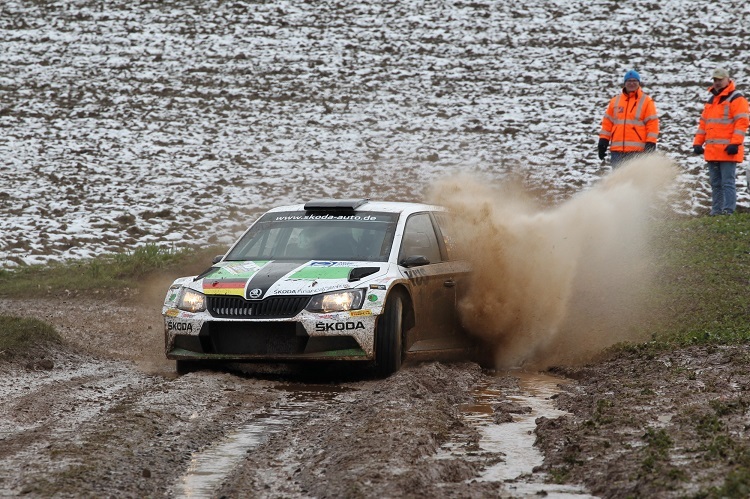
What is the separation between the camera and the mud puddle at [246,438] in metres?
4.93

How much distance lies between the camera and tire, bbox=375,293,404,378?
28.1 feet

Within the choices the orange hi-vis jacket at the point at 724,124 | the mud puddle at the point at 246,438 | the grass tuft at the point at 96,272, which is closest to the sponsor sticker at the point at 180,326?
the mud puddle at the point at 246,438

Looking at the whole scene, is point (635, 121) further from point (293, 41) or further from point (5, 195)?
point (293, 41)

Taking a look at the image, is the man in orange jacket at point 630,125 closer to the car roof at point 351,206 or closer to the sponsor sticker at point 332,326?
the car roof at point 351,206

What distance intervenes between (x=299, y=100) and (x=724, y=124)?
44.2 feet

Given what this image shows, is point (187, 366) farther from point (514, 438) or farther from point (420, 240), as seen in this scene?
point (514, 438)

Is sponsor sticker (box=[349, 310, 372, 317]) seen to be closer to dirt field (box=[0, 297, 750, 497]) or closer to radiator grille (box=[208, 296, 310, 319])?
radiator grille (box=[208, 296, 310, 319])

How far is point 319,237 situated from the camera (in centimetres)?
980

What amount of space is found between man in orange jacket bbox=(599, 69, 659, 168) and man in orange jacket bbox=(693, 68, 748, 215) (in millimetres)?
905

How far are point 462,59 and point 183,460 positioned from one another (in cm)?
2614

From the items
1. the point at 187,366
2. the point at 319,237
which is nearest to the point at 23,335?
the point at 187,366

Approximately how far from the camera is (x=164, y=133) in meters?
25.7

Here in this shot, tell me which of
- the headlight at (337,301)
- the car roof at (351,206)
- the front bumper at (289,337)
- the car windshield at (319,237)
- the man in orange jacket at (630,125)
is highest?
the man in orange jacket at (630,125)

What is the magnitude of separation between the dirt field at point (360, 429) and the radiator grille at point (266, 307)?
1.69 feet
